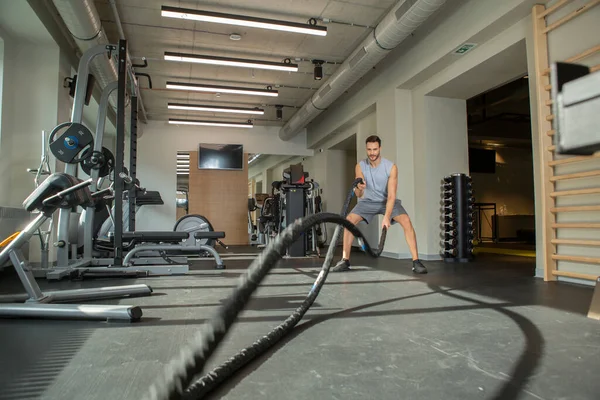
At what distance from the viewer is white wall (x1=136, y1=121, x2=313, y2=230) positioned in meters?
9.77

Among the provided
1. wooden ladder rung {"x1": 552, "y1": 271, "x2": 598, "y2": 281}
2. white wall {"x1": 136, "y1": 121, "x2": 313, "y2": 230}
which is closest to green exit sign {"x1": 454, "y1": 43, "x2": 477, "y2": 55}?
wooden ladder rung {"x1": 552, "y1": 271, "x2": 598, "y2": 281}

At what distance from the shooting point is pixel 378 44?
5.20 meters

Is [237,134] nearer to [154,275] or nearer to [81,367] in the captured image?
[154,275]

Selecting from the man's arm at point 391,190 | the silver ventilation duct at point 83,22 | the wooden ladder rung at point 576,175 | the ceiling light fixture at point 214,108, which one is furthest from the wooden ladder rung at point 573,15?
the ceiling light fixture at point 214,108

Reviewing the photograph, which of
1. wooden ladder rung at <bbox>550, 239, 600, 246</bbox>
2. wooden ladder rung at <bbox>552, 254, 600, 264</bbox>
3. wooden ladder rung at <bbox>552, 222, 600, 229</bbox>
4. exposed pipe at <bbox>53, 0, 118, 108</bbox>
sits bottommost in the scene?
wooden ladder rung at <bbox>552, 254, 600, 264</bbox>

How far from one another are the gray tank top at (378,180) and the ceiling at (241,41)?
2.43 m

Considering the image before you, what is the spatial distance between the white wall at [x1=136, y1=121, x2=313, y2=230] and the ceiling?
1.45m

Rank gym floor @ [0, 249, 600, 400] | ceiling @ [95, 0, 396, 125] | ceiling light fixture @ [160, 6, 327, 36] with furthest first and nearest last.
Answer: ceiling @ [95, 0, 396, 125] < ceiling light fixture @ [160, 6, 327, 36] < gym floor @ [0, 249, 600, 400]

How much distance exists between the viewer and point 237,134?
34.4 ft

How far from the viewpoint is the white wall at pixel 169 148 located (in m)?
9.77

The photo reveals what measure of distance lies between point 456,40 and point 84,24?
4.34 meters

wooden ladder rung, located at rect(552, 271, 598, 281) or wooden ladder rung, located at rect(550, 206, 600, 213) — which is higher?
wooden ladder rung, located at rect(550, 206, 600, 213)

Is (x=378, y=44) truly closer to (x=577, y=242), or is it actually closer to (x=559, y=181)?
(x=559, y=181)

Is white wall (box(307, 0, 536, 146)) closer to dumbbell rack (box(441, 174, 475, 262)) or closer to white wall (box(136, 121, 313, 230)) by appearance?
dumbbell rack (box(441, 174, 475, 262))
